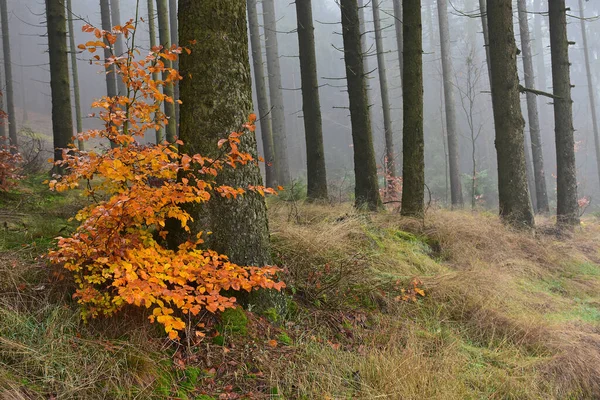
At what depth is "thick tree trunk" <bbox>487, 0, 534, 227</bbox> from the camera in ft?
25.6

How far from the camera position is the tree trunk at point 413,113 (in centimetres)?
717

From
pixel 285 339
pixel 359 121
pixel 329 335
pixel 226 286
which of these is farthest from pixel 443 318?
pixel 359 121

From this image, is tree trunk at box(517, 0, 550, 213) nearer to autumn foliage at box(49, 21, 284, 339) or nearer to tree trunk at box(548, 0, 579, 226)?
tree trunk at box(548, 0, 579, 226)

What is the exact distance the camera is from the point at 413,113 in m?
7.25

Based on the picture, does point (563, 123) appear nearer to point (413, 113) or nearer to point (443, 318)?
point (413, 113)

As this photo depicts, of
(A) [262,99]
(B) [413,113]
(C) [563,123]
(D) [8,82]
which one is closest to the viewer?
(B) [413,113]

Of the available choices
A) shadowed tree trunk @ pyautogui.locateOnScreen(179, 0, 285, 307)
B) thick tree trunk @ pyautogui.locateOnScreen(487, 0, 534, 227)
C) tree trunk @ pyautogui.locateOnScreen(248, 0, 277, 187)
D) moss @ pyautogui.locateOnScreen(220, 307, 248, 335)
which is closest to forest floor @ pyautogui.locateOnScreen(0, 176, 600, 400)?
moss @ pyautogui.locateOnScreen(220, 307, 248, 335)

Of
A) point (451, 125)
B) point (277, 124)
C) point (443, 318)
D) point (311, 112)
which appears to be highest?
point (277, 124)

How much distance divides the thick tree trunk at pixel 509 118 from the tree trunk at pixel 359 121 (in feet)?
7.78

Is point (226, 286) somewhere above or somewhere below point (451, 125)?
below

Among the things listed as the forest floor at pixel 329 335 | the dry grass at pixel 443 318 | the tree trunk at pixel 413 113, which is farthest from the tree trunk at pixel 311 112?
the forest floor at pixel 329 335

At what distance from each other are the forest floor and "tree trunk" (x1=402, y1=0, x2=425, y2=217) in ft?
5.64

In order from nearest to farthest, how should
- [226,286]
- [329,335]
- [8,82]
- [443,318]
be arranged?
[226,286], [329,335], [443,318], [8,82]

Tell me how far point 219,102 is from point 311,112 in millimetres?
5693
